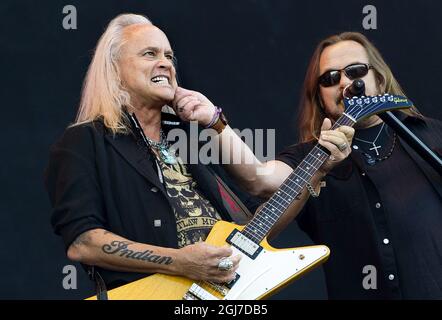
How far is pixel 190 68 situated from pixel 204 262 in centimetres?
154

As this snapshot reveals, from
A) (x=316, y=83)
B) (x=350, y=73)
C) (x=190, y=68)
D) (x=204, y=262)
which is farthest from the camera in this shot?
(x=190, y=68)

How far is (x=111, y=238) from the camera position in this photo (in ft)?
12.5

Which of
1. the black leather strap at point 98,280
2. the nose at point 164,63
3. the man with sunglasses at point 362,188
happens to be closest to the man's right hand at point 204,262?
the black leather strap at point 98,280

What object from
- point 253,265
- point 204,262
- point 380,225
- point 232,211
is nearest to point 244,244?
point 253,265

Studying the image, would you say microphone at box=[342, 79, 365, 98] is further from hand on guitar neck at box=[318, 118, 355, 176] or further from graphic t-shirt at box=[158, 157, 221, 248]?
graphic t-shirt at box=[158, 157, 221, 248]

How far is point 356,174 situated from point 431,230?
1.29ft

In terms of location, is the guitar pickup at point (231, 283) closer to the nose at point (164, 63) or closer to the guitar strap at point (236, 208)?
the guitar strap at point (236, 208)

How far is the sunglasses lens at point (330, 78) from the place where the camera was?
447 cm

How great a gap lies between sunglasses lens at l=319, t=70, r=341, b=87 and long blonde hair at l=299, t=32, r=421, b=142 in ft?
0.34

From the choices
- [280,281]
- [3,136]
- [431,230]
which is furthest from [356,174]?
[3,136]

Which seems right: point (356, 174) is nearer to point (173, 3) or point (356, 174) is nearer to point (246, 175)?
point (246, 175)

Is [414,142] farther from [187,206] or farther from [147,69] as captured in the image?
[147,69]

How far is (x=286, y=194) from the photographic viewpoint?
4.03 metres

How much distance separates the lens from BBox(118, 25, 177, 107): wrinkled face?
4.20 meters
